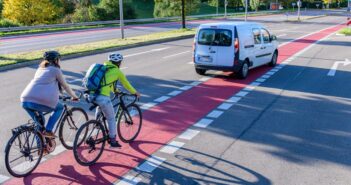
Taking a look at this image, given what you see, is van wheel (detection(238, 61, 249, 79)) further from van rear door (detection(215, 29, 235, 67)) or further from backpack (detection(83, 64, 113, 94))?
backpack (detection(83, 64, 113, 94))

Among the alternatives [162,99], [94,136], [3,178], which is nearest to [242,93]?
[162,99]

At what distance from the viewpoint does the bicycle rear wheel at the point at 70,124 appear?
6203 millimetres

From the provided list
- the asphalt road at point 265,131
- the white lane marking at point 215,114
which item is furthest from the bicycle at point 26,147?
the white lane marking at point 215,114

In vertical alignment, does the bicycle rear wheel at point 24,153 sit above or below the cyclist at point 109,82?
below

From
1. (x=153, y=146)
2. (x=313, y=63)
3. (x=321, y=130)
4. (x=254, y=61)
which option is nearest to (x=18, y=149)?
(x=153, y=146)

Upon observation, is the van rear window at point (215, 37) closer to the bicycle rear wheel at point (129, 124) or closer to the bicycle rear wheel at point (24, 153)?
the bicycle rear wheel at point (129, 124)

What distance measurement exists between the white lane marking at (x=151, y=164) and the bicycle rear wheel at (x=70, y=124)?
1.39 meters

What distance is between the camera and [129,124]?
6.75 m

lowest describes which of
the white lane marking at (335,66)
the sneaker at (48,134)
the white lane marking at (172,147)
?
the white lane marking at (172,147)

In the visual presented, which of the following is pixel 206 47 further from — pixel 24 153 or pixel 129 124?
pixel 24 153

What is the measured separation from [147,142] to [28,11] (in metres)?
43.9

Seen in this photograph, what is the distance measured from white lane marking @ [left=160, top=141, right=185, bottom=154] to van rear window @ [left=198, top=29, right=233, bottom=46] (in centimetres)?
624

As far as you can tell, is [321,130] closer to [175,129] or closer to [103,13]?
[175,129]

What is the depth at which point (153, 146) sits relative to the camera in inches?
260
